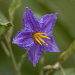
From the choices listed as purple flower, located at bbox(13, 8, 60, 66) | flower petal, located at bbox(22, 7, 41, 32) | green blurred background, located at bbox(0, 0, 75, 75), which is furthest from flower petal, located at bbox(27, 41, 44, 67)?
green blurred background, located at bbox(0, 0, 75, 75)

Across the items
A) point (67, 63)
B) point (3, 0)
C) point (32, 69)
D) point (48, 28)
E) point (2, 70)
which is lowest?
point (67, 63)

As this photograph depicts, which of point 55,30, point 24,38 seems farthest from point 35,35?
point 55,30

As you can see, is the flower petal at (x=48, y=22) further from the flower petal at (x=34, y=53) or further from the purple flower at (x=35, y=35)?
the flower petal at (x=34, y=53)

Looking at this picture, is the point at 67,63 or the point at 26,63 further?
the point at 67,63

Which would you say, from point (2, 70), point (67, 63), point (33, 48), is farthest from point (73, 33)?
point (2, 70)

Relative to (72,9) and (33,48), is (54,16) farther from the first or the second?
(72,9)

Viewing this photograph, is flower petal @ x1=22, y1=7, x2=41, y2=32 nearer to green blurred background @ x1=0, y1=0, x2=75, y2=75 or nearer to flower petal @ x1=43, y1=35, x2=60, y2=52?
flower petal @ x1=43, y1=35, x2=60, y2=52
